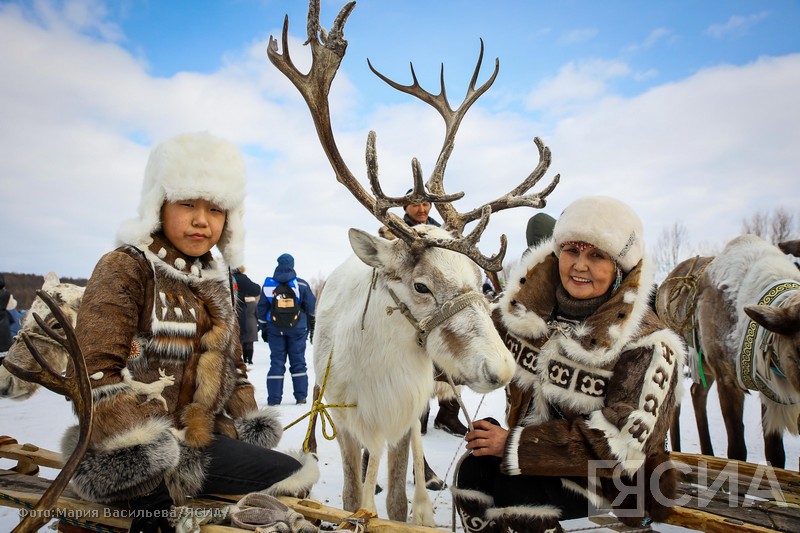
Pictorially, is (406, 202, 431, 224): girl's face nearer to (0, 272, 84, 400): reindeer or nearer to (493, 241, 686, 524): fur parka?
(493, 241, 686, 524): fur parka

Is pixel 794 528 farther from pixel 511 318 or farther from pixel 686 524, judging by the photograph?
pixel 511 318

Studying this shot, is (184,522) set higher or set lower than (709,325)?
lower

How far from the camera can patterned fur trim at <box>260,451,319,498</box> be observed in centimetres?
210

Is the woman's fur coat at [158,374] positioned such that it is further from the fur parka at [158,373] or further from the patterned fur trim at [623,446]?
the patterned fur trim at [623,446]

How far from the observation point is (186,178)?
6.77 feet

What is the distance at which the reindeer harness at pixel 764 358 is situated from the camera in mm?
3412

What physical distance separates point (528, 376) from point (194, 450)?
5.15 ft

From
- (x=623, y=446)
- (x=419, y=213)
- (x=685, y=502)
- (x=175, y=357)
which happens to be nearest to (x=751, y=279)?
(x=685, y=502)

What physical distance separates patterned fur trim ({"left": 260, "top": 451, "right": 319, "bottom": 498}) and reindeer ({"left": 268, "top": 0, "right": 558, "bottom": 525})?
52cm

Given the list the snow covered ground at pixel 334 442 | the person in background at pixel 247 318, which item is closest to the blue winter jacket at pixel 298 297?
the person in background at pixel 247 318

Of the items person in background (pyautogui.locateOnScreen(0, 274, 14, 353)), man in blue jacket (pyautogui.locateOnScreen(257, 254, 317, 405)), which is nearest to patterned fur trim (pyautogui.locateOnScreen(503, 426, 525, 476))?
man in blue jacket (pyautogui.locateOnScreen(257, 254, 317, 405))

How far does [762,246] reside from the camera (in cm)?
432

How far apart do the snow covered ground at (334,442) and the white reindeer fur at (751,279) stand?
0.69 meters

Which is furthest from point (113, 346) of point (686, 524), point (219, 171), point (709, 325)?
point (709, 325)
